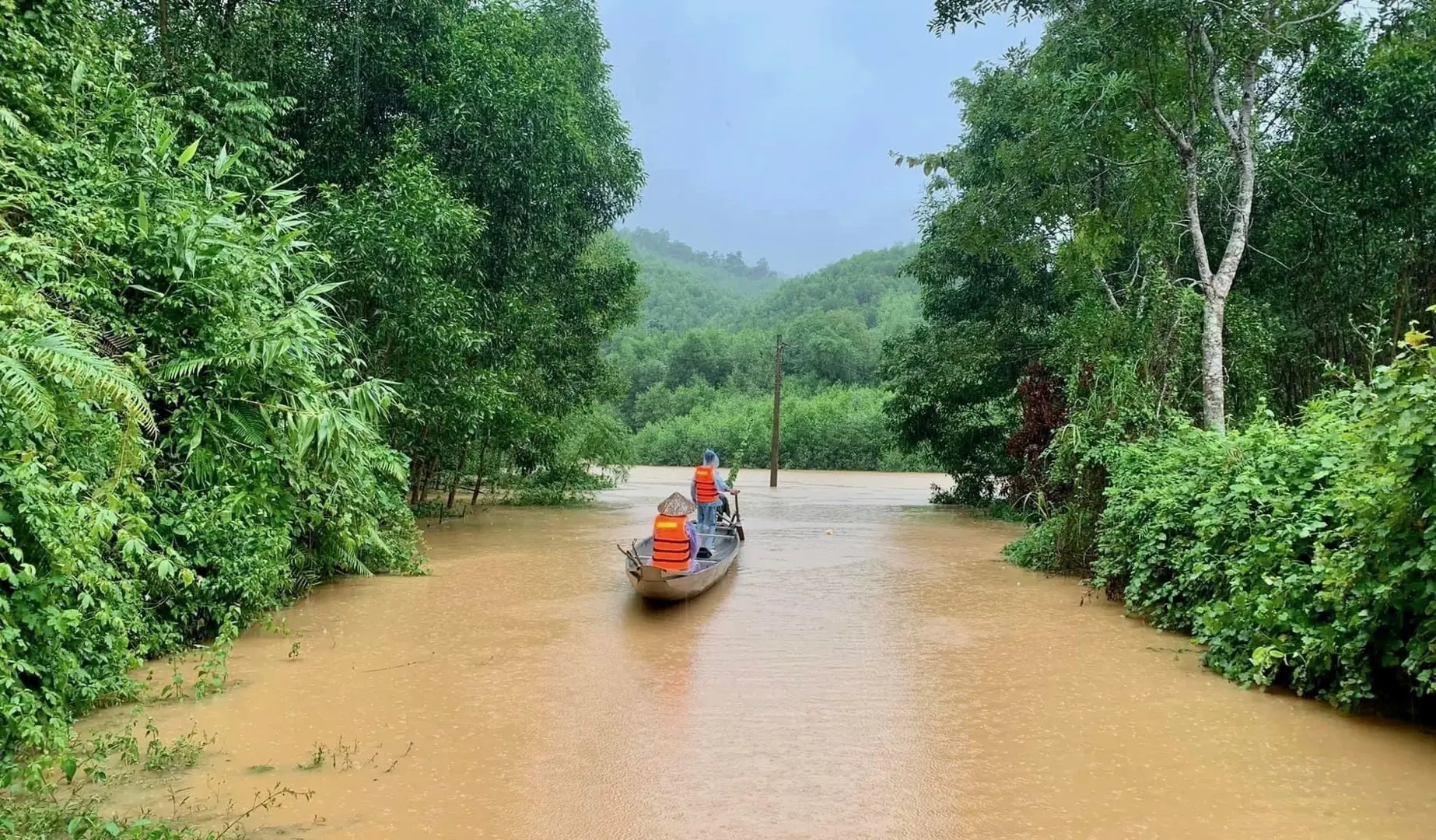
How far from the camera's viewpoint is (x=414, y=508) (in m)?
16.5

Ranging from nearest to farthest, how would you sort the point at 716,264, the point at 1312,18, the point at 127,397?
the point at 127,397 → the point at 1312,18 → the point at 716,264

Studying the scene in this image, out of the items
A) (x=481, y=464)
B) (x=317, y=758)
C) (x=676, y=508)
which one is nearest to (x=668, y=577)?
(x=676, y=508)

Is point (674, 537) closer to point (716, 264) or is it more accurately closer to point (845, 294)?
point (845, 294)

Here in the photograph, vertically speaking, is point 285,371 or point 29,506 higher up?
point 285,371

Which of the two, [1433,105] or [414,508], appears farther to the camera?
[414,508]

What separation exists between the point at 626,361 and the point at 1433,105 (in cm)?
5060

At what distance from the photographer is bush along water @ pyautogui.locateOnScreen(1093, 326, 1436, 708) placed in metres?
4.93

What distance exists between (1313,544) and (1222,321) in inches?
243

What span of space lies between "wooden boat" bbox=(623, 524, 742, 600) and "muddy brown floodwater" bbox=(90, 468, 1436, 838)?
235 millimetres

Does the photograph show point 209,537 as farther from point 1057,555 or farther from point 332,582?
point 1057,555

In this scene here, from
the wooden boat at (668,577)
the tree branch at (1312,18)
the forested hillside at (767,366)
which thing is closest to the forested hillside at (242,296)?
the wooden boat at (668,577)

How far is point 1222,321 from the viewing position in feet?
37.1

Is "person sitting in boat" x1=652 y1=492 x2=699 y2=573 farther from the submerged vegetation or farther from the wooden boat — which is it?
the submerged vegetation

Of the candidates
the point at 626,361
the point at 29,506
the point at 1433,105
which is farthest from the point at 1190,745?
the point at 626,361
